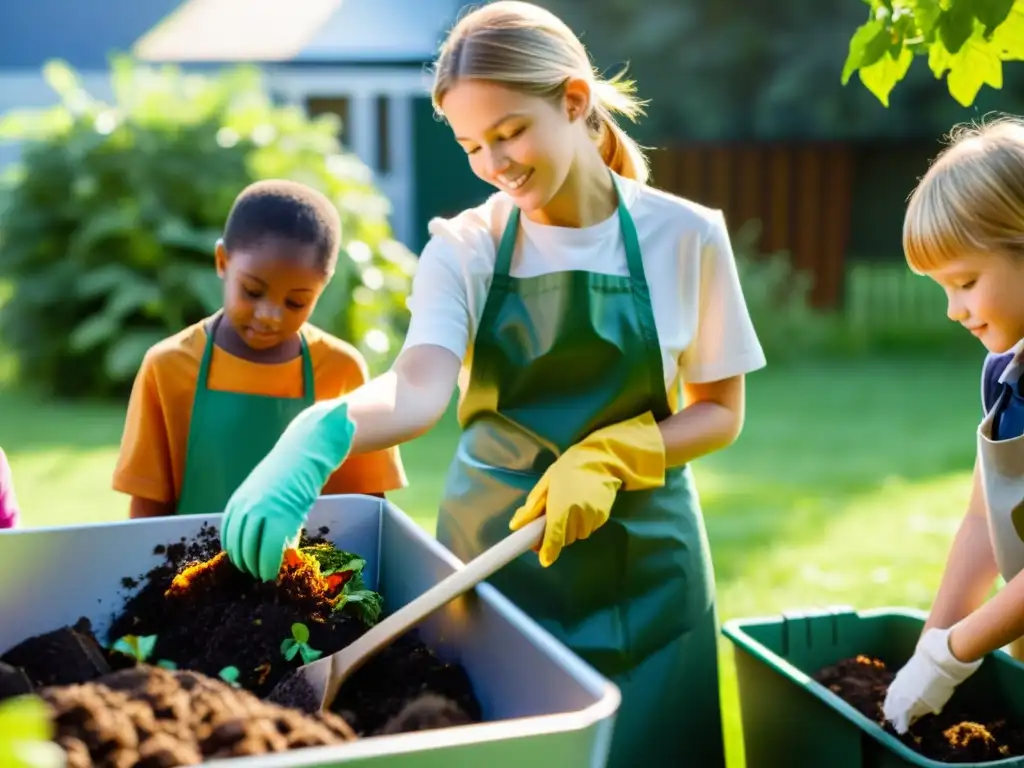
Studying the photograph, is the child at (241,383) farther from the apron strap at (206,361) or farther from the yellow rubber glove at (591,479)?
the yellow rubber glove at (591,479)

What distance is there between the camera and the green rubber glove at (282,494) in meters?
1.41

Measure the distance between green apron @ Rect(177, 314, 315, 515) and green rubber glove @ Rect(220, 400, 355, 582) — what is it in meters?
0.70

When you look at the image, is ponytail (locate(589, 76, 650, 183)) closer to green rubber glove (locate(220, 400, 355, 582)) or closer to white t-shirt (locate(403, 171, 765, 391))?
white t-shirt (locate(403, 171, 765, 391))

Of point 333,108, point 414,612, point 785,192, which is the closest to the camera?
point 414,612

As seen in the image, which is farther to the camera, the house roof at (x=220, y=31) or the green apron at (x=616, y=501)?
the house roof at (x=220, y=31)

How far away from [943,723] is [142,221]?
Result: 6.04 m

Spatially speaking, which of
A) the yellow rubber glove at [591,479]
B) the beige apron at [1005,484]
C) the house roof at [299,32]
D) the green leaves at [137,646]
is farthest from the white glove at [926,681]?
the house roof at [299,32]

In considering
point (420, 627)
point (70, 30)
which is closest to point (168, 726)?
point (420, 627)

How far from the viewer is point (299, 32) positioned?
1220 cm

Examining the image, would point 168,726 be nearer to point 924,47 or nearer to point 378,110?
point 924,47

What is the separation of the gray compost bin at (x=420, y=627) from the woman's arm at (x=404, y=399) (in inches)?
3.9

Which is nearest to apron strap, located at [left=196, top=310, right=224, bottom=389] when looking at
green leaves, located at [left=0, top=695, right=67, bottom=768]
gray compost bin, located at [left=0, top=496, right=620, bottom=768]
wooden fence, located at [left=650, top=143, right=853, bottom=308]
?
gray compost bin, located at [left=0, top=496, right=620, bottom=768]

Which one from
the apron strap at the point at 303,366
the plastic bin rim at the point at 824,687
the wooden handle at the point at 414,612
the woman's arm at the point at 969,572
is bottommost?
the plastic bin rim at the point at 824,687

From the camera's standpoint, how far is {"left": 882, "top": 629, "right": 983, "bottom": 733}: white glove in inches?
67.7
